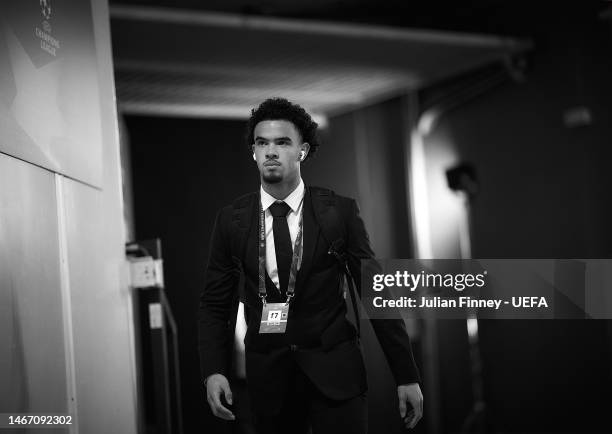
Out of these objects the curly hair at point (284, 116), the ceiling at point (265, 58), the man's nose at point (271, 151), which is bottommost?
the man's nose at point (271, 151)

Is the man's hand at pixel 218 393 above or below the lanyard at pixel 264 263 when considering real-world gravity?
below

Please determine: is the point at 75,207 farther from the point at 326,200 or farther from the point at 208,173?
the point at 208,173

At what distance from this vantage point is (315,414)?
1.85 meters

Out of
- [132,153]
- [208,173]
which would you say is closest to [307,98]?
[208,173]

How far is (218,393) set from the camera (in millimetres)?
1879

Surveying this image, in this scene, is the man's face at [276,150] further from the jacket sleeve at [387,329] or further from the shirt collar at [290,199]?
the jacket sleeve at [387,329]

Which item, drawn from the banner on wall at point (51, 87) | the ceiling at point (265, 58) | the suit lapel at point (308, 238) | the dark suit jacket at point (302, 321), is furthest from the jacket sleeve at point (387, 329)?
the ceiling at point (265, 58)

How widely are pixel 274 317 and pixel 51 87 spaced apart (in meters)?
0.98

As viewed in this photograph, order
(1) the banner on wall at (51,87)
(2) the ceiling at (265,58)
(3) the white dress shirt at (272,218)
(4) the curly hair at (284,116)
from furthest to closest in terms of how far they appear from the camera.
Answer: (2) the ceiling at (265,58) < (4) the curly hair at (284,116) < (3) the white dress shirt at (272,218) < (1) the banner on wall at (51,87)

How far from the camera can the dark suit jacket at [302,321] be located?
185cm

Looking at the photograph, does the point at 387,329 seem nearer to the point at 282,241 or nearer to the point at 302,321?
the point at 302,321

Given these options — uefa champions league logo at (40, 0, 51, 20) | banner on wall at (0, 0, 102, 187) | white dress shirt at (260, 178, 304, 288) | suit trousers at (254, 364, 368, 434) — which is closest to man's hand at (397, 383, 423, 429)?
suit trousers at (254, 364, 368, 434)

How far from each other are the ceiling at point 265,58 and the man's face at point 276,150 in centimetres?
225

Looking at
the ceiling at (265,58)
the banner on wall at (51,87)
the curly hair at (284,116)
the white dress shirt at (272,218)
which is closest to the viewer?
the banner on wall at (51,87)
